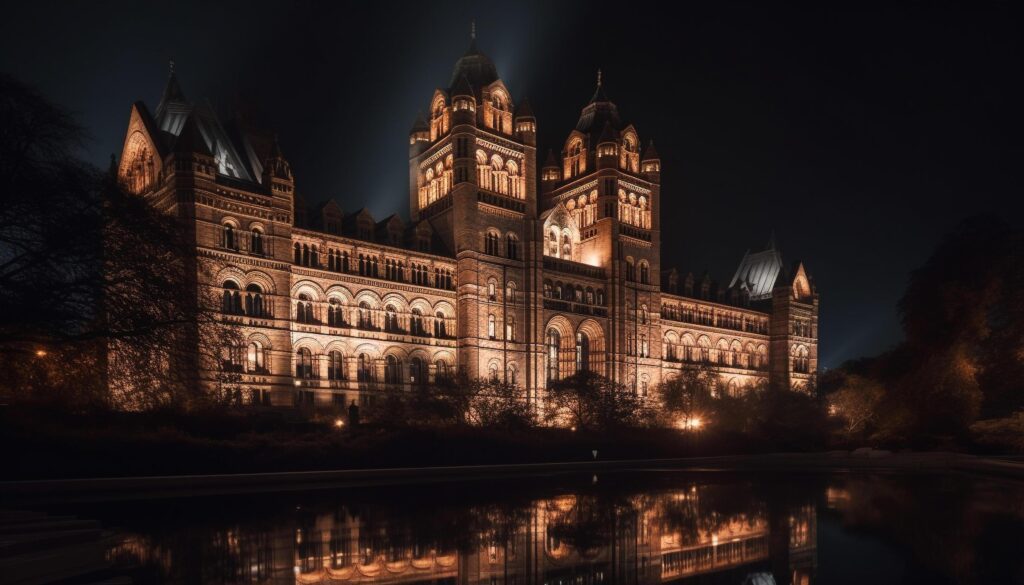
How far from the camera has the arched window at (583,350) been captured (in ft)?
211

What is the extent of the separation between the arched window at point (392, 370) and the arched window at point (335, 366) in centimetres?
346

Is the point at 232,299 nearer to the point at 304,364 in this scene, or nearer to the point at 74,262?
the point at 304,364

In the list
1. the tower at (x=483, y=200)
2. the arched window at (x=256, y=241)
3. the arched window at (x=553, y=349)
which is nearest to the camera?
the arched window at (x=256, y=241)

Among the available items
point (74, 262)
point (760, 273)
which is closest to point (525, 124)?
point (760, 273)

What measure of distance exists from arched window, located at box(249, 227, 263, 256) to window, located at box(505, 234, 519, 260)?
21226mm

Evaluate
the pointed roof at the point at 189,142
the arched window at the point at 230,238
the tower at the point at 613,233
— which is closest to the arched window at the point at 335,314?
the arched window at the point at 230,238

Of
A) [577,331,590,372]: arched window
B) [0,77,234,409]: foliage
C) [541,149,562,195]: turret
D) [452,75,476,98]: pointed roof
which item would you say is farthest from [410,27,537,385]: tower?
[0,77,234,409]: foliage

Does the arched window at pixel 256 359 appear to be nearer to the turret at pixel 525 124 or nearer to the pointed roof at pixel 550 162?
the turret at pixel 525 124

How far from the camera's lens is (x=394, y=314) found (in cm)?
5219

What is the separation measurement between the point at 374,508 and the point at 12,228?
1030 cm

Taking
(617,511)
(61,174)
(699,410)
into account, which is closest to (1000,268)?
(699,410)

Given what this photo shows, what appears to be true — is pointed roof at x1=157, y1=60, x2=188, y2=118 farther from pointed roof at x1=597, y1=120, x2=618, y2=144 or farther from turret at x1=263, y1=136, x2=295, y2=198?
pointed roof at x1=597, y1=120, x2=618, y2=144

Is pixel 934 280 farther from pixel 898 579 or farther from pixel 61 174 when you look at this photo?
pixel 61 174

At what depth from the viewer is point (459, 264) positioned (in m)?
Result: 56.0
